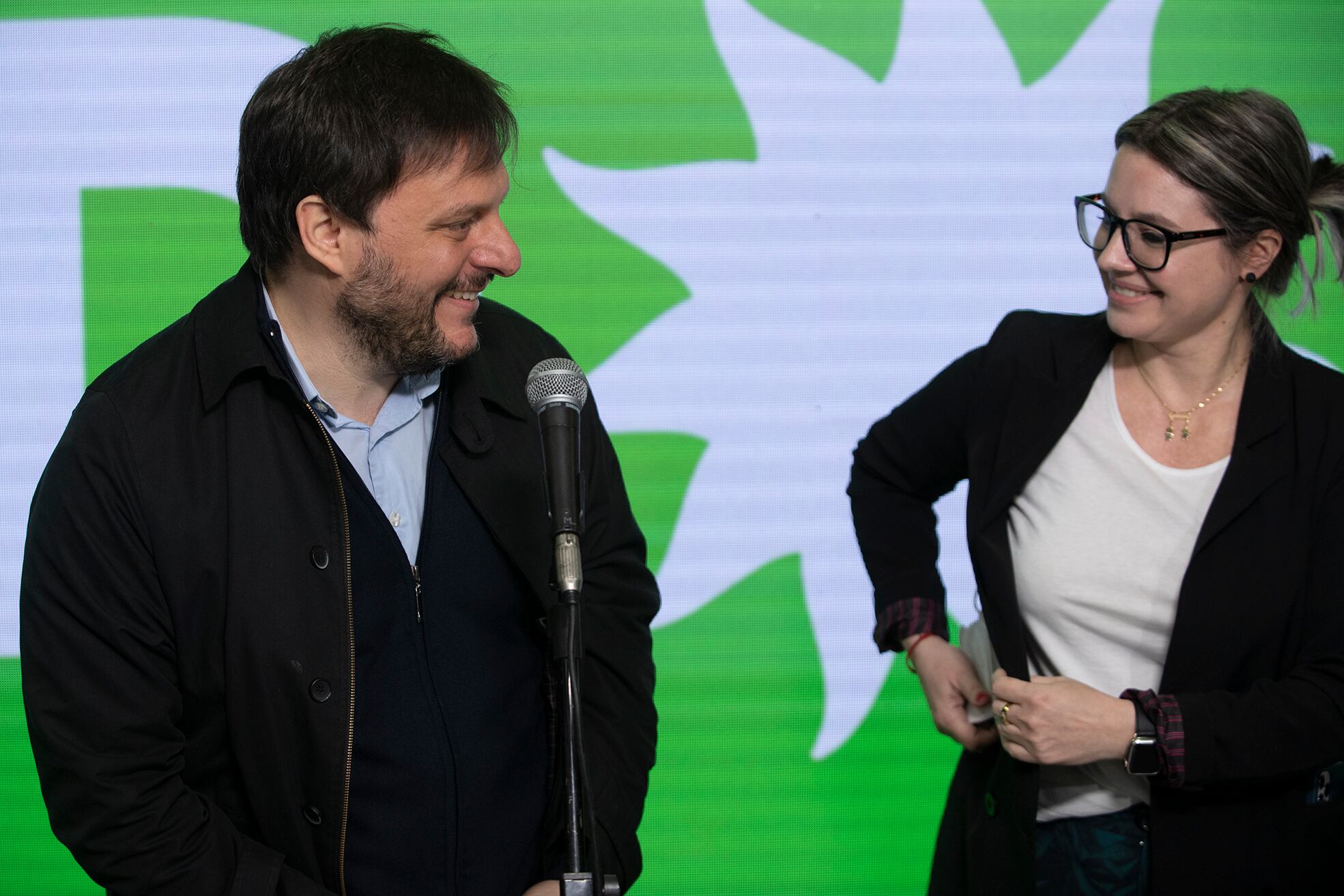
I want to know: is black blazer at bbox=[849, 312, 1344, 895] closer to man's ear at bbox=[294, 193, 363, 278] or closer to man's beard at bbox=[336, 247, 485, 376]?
man's beard at bbox=[336, 247, 485, 376]

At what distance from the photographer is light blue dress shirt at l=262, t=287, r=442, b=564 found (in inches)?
60.0

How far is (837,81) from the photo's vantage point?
2779 mm

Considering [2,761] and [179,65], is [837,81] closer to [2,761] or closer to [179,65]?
[179,65]

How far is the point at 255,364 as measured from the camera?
1.44 meters

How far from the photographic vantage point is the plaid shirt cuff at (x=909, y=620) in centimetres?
189

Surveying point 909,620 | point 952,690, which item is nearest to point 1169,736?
point 952,690

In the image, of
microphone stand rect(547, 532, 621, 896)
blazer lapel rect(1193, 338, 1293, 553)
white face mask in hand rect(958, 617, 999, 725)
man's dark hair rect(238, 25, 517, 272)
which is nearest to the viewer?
microphone stand rect(547, 532, 621, 896)

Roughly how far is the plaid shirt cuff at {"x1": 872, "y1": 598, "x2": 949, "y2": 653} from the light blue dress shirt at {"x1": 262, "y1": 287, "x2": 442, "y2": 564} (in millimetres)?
785

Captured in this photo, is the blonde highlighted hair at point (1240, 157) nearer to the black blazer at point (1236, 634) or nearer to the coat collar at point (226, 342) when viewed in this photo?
the black blazer at point (1236, 634)

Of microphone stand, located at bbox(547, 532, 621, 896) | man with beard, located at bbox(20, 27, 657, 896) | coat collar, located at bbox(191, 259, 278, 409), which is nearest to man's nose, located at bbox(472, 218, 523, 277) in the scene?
man with beard, located at bbox(20, 27, 657, 896)

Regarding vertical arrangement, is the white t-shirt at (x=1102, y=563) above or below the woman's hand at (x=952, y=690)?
above

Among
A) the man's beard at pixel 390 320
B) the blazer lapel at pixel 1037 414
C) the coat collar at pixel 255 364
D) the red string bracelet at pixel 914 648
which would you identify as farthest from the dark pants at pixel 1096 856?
the man's beard at pixel 390 320

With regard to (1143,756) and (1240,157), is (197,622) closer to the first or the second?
(1143,756)

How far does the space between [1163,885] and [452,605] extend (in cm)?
99
